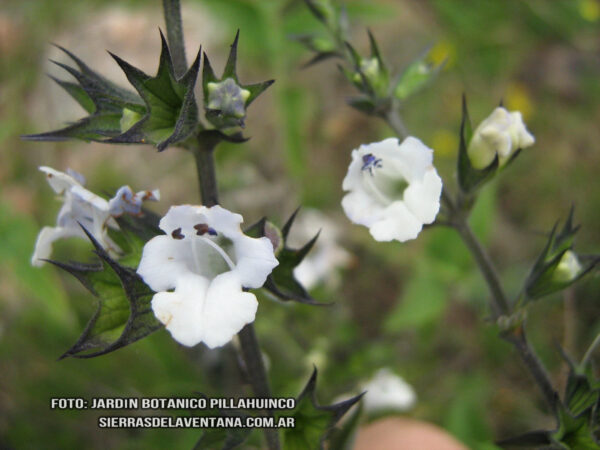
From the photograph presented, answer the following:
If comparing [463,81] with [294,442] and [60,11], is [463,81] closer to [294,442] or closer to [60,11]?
[60,11]

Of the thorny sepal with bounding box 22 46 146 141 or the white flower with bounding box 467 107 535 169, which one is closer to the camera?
the thorny sepal with bounding box 22 46 146 141

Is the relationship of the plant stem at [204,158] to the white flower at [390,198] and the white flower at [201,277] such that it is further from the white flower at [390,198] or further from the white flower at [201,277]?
the white flower at [390,198]

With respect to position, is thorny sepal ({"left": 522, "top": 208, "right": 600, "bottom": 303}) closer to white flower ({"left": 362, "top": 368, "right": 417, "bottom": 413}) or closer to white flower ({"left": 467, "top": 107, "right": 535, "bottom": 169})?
white flower ({"left": 467, "top": 107, "right": 535, "bottom": 169})

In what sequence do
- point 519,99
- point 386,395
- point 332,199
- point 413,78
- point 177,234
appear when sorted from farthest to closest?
point 519,99, point 332,199, point 386,395, point 413,78, point 177,234

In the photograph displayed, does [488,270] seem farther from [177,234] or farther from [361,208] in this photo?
Answer: [177,234]

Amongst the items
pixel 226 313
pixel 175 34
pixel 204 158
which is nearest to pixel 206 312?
pixel 226 313

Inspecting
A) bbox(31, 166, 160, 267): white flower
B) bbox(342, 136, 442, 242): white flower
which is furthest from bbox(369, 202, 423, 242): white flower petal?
bbox(31, 166, 160, 267): white flower

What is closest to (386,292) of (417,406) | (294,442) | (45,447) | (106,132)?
(417,406)

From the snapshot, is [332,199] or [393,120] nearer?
[393,120]
